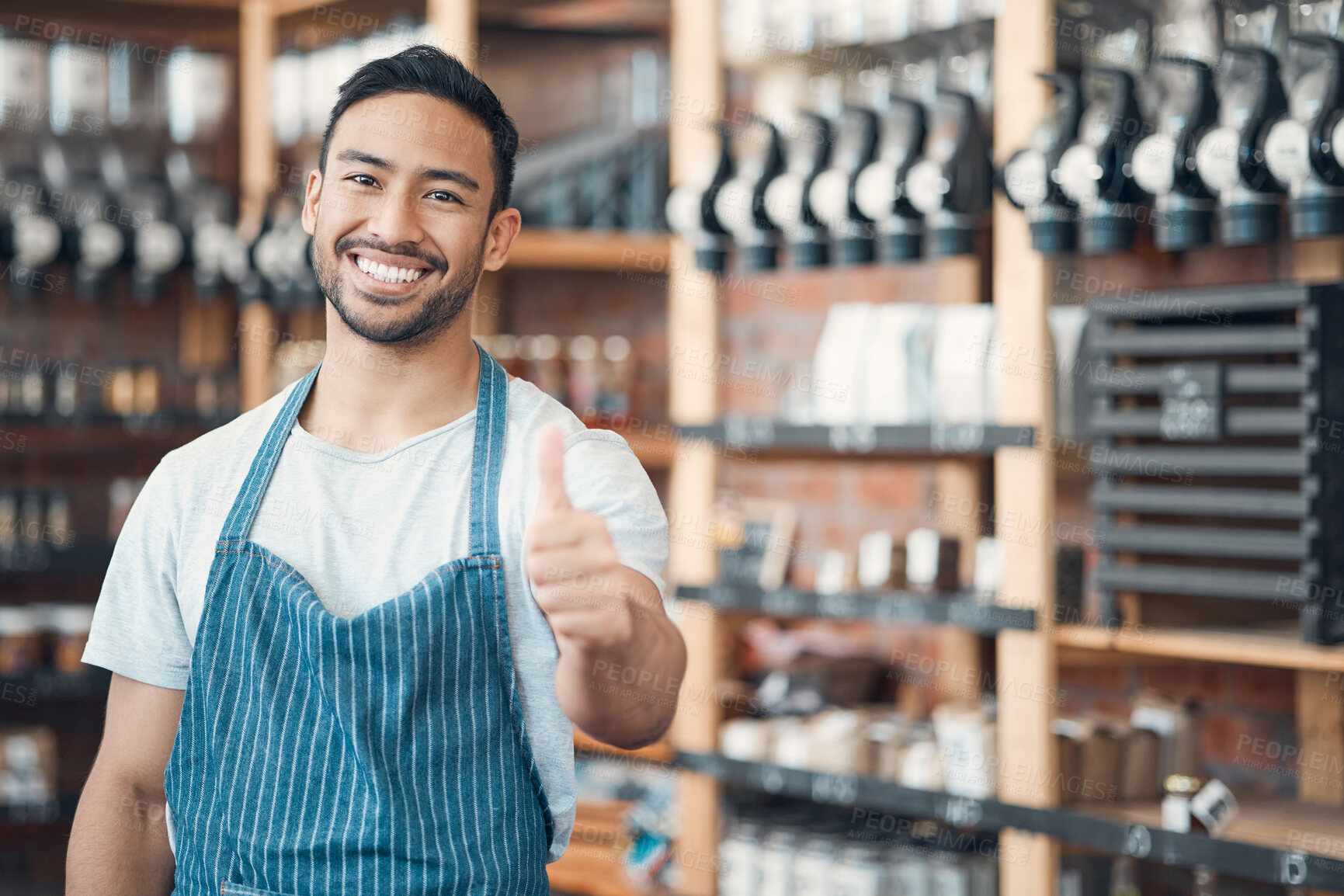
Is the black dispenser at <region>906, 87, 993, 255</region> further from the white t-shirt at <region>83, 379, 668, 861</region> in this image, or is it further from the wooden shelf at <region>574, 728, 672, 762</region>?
the white t-shirt at <region>83, 379, 668, 861</region>

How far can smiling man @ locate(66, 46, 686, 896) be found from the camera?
4.50 feet

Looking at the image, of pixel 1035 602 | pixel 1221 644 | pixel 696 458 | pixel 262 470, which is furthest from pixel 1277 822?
pixel 262 470

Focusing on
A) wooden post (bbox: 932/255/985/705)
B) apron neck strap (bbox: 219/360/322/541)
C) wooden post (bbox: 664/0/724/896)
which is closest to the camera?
apron neck strap (bbox: 219/360/322/541)

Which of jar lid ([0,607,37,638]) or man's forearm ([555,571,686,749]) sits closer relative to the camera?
man's forearm ([555,571,686,749])

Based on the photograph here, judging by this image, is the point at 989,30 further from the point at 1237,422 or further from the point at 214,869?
the point at 214,869

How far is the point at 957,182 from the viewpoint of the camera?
267cm

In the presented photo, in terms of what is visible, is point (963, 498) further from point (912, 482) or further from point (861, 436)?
point (861, 436)

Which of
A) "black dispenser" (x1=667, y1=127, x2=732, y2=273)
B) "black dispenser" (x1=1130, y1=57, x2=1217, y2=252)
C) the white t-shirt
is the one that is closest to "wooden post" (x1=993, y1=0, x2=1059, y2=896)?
"black dispenser" (x1=1130, y1=57, x2=1217, y2=252)

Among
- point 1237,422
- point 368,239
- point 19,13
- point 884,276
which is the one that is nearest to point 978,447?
point 1237,422

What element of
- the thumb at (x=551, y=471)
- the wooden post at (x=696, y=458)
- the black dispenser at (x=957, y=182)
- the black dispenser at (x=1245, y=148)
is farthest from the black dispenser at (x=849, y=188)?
the thumb at (x=551, y=471)

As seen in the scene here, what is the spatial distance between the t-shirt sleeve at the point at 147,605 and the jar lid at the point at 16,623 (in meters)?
2.56

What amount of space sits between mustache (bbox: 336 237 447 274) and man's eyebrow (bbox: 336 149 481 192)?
74mm

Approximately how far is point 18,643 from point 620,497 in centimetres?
298

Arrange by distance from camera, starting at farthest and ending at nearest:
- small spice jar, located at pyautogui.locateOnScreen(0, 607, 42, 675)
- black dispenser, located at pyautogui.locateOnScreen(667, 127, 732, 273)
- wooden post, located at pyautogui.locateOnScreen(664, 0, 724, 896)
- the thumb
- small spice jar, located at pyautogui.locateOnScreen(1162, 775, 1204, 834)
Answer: small spice jar, located at pyautogui.locateOnScreen(0, 607, 42, 675), wooden post, located at pyautogui.locateOnScreen(664, 0, 724, 896), black dispenser, located at pyautogui.locateOnScreen(667, 127, 732, 273), small spice jar, located at pyautogui.locateOnScreen(1162, 775, 1204, 834), the thumb
